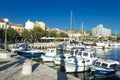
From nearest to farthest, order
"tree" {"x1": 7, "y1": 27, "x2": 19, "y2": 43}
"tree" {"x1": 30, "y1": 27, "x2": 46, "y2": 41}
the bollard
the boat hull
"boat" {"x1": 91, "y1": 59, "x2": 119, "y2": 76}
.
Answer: the bollard, "boat" {"x1": 91, "y1": 59, "x2": 119, "y2": 76}, the boat hull, "tree" {"x1": 7, "y1": 27, "x2": 19, "y2": 43}, "tree" {"x1": 30, "y1": 27, "x2": 46, "y2": 41}

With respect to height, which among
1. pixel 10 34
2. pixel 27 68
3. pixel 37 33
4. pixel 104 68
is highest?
pixel 37 33

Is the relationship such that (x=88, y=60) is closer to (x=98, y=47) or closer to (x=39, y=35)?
(x=98, y=47)

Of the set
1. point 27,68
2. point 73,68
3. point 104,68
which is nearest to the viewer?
point 27,68

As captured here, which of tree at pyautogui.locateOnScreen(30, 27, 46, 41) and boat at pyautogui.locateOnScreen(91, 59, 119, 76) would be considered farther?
tree at pyautogui.locateOnScreen(30, 27, 46, 41)

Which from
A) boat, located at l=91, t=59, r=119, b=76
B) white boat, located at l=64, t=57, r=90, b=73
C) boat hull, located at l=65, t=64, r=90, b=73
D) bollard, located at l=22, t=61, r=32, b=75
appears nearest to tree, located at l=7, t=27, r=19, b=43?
white boat, located at l=64, t=57, r=90, b=73

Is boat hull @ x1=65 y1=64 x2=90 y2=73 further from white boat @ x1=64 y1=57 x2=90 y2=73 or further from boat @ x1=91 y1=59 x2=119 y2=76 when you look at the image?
boat @ x1=91 y1=59 x2=119 y2=76

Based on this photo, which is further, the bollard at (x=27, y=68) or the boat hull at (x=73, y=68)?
the boat hull at (x=73, y=68)

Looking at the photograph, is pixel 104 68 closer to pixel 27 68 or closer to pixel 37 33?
pixel 27 68

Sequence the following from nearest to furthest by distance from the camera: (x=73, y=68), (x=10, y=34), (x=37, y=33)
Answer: (x=73, y=68) → (x=10, y=34) → (x=37, y=33)

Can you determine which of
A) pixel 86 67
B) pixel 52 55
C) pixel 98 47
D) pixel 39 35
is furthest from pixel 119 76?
pixel 39 35

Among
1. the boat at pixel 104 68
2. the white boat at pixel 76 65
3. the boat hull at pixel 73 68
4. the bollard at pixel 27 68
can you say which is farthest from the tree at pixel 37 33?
the bollard at pixel 27 68

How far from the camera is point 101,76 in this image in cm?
3034

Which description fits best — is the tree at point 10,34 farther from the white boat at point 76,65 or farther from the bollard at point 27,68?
the bollard at point 27,68

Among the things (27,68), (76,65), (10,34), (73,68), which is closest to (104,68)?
(76,65)
